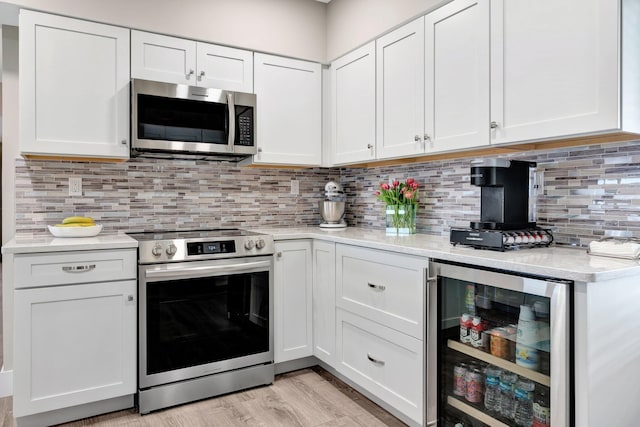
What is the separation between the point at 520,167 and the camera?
1.93m

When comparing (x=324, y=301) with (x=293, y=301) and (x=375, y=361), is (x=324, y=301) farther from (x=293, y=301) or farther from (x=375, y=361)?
(x=375, y=361)

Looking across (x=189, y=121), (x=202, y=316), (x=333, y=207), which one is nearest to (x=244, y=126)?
(x=189, y=121)

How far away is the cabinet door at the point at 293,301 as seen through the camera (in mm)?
2709

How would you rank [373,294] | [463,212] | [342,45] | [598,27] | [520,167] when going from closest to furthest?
[598,27], [520,167], [373,294], [463,212], [342,45]

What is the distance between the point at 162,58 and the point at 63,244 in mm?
1239

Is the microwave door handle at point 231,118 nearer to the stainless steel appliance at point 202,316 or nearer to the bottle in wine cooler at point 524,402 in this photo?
the stainless steel appliance at point 202,316

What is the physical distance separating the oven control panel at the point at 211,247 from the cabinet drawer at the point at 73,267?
30 centimetres

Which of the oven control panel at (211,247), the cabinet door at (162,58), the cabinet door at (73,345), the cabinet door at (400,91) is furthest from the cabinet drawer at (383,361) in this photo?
the cabinet door at (162,58)

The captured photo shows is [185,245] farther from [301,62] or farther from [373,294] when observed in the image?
[301,62]

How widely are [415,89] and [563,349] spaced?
1536mm

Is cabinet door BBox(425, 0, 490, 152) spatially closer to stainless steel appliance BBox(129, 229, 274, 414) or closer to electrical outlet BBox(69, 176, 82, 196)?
stainless steel appliance BBox(129, 229, 274, 414)

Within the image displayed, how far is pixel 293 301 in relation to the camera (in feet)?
9.05

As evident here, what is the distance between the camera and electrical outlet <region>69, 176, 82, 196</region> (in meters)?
2.64

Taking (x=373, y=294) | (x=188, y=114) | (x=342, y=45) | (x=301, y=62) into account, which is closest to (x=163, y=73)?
(x=188, y=114)
